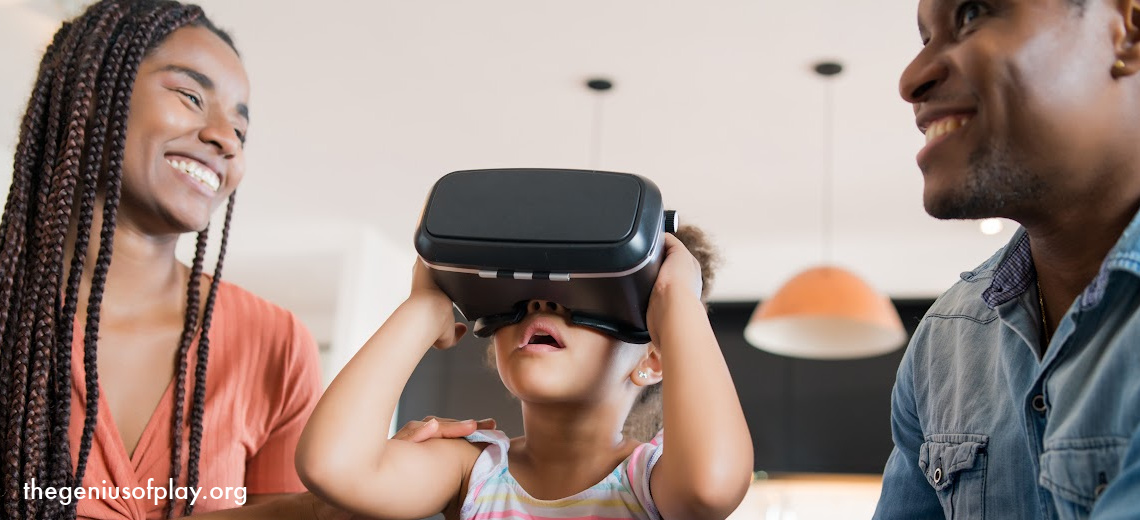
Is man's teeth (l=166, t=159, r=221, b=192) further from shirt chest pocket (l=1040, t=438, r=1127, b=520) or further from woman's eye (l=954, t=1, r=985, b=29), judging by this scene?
shirt chest pocket (l=1040, t=438, r=1127, b=520)

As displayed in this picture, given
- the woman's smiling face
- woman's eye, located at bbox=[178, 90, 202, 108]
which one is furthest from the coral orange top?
woman's eye, located at bbox=[178, 90, 202, 108]

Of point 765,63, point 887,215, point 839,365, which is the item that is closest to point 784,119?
point 765,63

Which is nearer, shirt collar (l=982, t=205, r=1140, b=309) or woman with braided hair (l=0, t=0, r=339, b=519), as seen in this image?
shirt collar (l=982, t=205, r=1140, b=309)

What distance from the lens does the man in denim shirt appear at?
866 millimetres

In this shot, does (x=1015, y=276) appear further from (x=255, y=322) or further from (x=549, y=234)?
(x=255, y=322)

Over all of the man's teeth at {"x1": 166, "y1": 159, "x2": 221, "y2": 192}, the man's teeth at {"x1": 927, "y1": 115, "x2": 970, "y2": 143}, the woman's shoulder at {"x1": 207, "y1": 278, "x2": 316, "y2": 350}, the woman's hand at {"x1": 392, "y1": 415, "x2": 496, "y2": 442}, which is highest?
the man's teeth at {"x1": 927, "y1": 115, "x2": 970, "y2": 143}

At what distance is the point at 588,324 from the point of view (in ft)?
3.65

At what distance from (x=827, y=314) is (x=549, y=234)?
8.17 ft

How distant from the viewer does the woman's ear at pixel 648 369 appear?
1.24m

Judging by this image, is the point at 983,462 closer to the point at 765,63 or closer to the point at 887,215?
the point at 765,63

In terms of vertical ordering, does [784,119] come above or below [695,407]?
above

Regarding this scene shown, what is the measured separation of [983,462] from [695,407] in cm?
32

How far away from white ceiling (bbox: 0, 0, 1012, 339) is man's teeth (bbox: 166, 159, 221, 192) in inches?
60.3

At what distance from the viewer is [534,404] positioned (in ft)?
3.94
